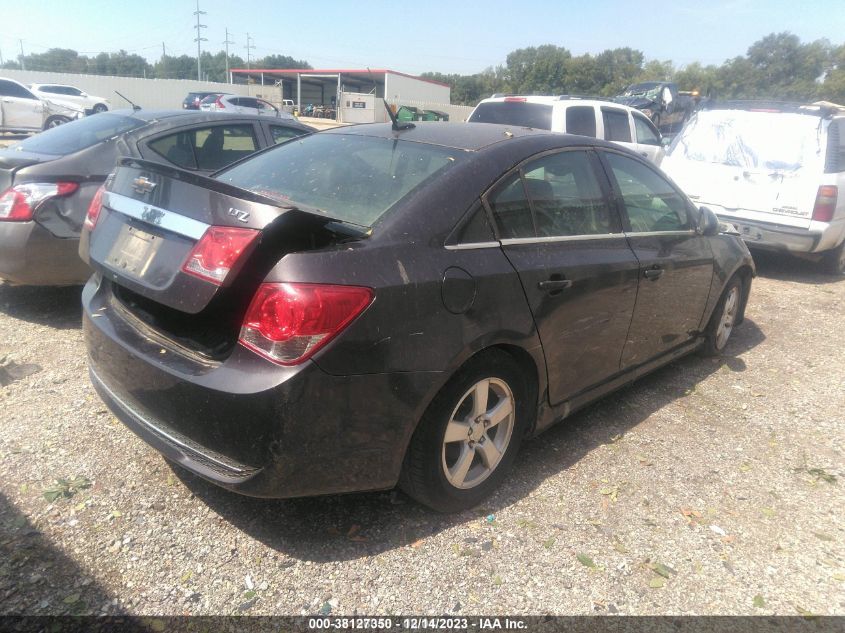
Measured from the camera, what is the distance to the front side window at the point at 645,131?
10.6m

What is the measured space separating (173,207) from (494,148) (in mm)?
1451

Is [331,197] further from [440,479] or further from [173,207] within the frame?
[440,479]

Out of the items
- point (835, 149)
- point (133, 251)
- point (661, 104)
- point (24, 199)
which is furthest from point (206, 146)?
point (661, 104)

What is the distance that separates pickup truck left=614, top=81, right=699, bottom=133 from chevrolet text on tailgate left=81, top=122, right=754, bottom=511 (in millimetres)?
16153

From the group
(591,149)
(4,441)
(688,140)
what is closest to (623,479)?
Answer: (591,149)

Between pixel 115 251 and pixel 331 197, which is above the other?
pixel 331 197

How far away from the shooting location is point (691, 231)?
409 cm

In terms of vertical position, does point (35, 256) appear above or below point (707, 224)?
below

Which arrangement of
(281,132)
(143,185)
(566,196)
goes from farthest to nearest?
(281,132), (566,196), (143,185)

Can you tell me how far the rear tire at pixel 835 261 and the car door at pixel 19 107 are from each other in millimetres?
22098

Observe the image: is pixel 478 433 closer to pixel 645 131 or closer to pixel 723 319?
pixel 723 319

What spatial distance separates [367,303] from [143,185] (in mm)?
1135

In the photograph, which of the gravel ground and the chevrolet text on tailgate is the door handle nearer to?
the chevrolet text on tailgate

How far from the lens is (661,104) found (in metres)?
18.1
